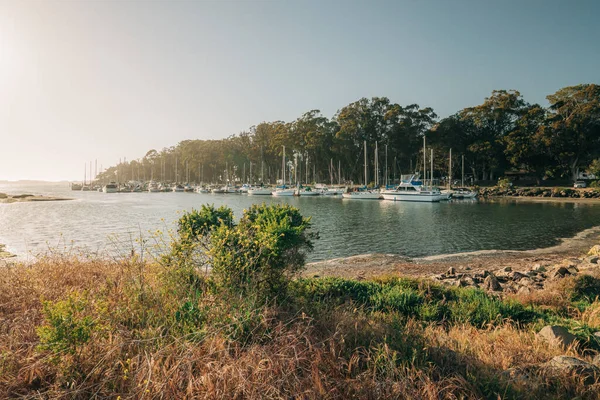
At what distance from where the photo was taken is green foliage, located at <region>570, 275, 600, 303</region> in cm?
859

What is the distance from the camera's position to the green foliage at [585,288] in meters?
8.59

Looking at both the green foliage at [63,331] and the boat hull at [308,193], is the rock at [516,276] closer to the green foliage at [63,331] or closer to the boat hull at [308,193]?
the green foliage at [63,331]

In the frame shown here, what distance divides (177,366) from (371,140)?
88.9 meters

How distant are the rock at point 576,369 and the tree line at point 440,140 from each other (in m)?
70.8

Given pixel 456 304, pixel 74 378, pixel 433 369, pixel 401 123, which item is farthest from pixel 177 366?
pixel 401 123

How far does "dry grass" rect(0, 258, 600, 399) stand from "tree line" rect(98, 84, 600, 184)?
71.3 m

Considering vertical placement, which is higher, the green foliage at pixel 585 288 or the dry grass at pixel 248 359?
the dry grass at pixel 248 359

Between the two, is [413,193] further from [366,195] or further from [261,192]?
[261,192]

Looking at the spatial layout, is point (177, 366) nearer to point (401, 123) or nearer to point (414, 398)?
point (414, 398)

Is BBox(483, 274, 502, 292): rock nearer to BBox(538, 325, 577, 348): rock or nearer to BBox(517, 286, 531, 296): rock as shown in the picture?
BBox(517, 286, 531, 296): rock

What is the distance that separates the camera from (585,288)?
904cm

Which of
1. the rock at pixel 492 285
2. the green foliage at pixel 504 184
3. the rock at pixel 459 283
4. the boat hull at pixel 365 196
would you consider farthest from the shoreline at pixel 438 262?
the green foliage at pixel 504 184

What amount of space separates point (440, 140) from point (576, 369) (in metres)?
84.9

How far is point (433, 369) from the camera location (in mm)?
3723
